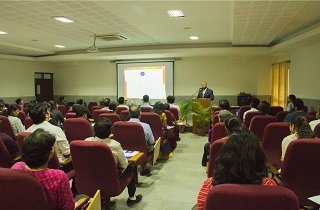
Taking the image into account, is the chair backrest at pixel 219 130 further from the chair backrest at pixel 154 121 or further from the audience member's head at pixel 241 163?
the audience member's head at pixel 241 163

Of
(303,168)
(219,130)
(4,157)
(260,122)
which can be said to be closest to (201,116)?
(260,122)

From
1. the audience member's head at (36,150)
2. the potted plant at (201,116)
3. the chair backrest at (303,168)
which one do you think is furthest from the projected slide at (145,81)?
the audience member's head at (36,150)

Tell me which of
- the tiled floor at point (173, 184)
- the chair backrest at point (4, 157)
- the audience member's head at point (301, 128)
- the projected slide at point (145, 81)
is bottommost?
the tiled floor at point (173, 184)

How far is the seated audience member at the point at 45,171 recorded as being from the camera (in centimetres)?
163

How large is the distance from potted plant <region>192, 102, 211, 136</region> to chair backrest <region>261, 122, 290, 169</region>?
3.93 m

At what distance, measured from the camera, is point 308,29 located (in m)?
6.39

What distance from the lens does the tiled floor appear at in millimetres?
3209

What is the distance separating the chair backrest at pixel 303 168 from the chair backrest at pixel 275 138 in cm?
105

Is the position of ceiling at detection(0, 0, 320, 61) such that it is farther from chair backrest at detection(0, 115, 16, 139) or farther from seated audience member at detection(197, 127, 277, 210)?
seated audience member at detection(197, 127, 277, 210)

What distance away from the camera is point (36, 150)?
1.68 m

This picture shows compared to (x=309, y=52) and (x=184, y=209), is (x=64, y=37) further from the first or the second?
(x=309, y=52)

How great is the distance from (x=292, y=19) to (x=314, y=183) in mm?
4496

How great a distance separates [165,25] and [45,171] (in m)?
5.39

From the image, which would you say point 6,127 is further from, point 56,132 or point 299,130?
point 299,130
